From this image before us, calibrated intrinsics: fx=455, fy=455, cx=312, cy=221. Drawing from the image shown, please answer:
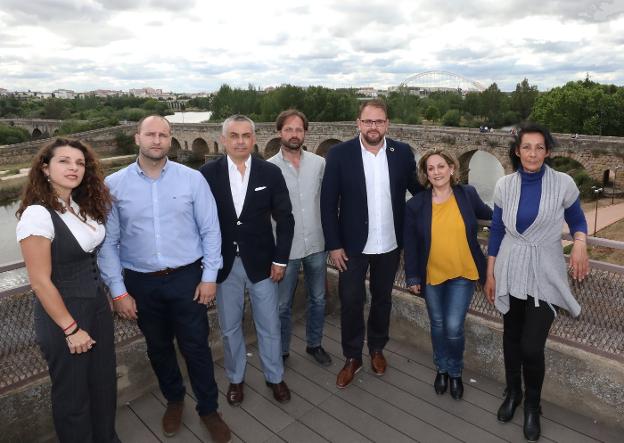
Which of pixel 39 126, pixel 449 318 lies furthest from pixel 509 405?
pixel 39 126

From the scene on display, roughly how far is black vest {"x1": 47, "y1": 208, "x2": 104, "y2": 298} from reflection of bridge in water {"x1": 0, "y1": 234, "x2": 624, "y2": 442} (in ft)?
2.29

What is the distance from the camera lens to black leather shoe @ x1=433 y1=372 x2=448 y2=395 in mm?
2922

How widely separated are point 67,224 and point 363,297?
74.3 inches

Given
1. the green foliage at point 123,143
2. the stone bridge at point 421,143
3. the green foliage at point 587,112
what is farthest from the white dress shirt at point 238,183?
the green foliage at point 123,143

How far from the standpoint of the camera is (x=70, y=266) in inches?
78.3

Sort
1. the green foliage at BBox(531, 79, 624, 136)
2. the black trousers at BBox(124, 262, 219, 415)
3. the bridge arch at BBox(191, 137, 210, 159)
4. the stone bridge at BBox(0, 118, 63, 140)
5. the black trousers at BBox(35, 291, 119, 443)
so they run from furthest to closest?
1. the stone bridge at BBox(0, 118, 63, 140)
2. the bridge arch at BBox(191, 137, 210, 159)
3. the green foliage at BBox(531, 79, 624, 136)
4. the black trousers at BBox(124, 262, 219, 415)
5. the black trousers at BBox(35, 291, 119, 443)

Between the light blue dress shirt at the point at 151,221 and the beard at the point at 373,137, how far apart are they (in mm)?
1011

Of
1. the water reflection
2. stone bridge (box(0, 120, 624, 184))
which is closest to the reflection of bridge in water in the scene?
stone bridge (box(0, 120, 624, 184))

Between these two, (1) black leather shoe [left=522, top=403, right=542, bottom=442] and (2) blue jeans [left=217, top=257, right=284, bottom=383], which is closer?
(1) black leather shoe [left=522, top=403, right=542, bottom=442]

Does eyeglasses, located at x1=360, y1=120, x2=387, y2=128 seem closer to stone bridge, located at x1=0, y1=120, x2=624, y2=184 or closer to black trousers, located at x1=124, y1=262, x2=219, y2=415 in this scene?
black trousers, located at x1=124, y1=262, x2=219, y2=415

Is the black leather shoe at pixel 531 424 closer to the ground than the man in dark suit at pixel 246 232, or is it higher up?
closer to the ground

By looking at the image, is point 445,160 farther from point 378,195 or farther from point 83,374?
point 83,374

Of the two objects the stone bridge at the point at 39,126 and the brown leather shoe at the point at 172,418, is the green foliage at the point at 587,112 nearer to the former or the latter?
the brown leather shoe at the point at 172,418

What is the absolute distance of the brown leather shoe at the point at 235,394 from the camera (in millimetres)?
2881
